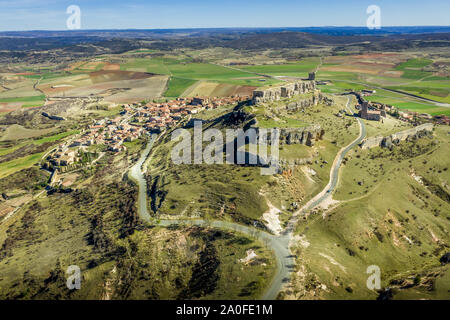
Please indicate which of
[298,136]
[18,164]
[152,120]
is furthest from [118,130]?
[298,136]

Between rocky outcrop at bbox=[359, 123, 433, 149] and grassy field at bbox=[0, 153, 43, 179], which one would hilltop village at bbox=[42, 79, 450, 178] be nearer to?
grassy field at bbox=[0, 153, 43, 179]

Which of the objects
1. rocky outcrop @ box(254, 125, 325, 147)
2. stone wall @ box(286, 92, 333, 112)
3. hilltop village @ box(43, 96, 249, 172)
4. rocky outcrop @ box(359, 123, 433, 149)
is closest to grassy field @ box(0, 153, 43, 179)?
A: hilltop village @ box(43, 96, 249, 172)

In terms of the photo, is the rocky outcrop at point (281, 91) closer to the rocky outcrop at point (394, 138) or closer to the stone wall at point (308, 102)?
the stone wall at point (308, 102)

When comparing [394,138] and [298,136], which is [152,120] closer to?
[298,136]

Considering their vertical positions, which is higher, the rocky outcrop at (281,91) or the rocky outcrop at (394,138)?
the rocky outcrop at (281,91)

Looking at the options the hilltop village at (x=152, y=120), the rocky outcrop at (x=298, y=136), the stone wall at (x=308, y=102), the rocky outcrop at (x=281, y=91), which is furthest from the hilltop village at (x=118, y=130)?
the rocky outcrop at (x=298, y=136)
